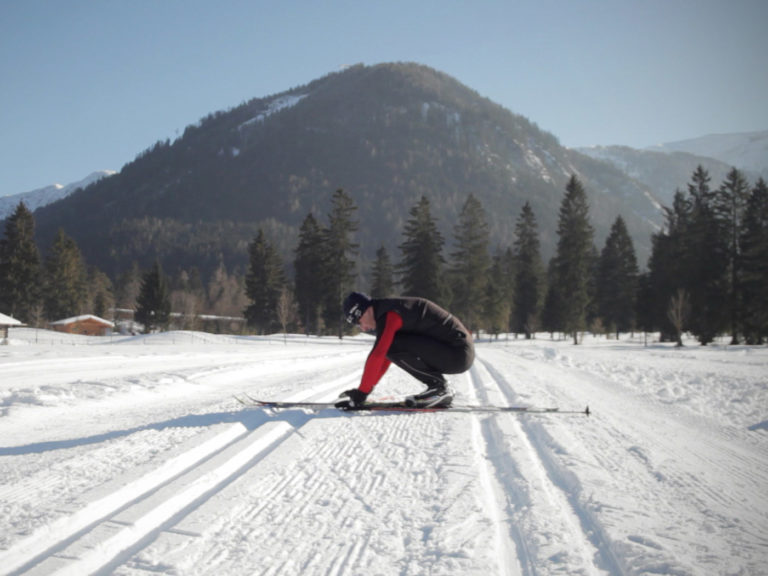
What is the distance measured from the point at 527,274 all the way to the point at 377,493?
54731 millimetres

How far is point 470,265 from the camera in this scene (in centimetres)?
4572

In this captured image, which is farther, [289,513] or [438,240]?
[438,240]

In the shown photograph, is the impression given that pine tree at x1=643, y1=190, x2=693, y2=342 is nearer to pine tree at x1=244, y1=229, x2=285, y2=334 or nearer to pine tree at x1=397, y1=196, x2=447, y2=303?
pine tree at x1=397, y1=196, x2=447, y2=303

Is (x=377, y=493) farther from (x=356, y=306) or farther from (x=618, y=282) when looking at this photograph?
(x=618, y=282)

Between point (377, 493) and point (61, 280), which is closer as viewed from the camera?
point (377, 493)

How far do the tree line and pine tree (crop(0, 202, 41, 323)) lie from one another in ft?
0.39

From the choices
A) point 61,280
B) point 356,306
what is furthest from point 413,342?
point 61,280

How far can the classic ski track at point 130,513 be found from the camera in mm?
1812

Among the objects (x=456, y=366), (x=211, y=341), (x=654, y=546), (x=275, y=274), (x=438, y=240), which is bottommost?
(x=211, y=341)

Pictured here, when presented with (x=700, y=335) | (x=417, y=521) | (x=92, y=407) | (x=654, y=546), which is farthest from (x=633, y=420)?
(x=700, y=335)

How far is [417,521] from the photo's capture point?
2289 millimetres

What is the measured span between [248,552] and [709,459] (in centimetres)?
375

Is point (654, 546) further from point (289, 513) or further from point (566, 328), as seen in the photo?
point (566, 328)

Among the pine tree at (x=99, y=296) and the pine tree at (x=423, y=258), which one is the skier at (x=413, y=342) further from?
the pine tree at (x=99, y=296)
